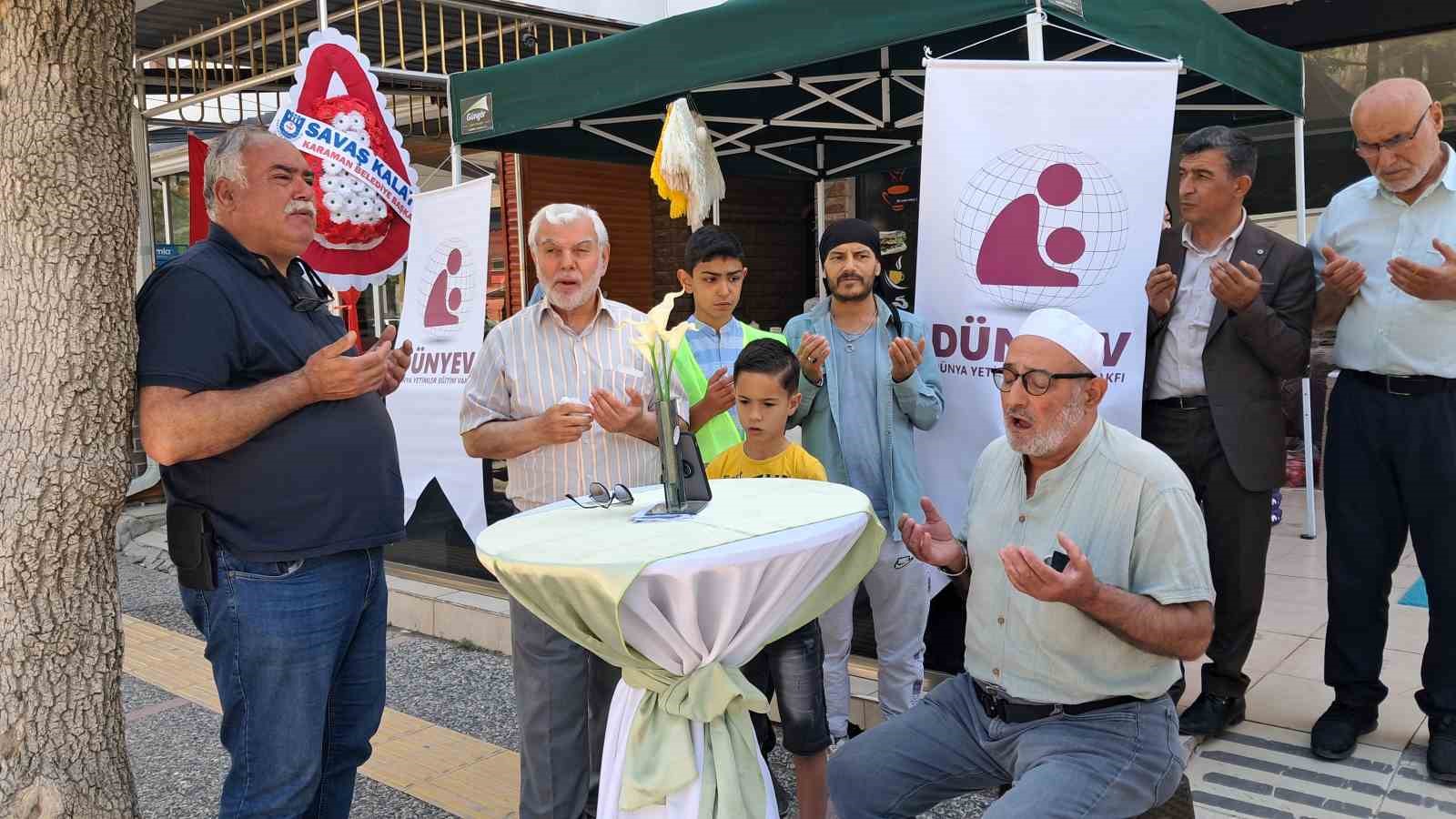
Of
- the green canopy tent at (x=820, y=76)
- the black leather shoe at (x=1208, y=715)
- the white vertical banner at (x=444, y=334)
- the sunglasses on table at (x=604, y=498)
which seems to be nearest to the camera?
the sunglasses on table at (x=604, y=498)

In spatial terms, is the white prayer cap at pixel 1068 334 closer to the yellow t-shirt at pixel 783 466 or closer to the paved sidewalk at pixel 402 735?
the yellow t-shirt at pixel 783 466

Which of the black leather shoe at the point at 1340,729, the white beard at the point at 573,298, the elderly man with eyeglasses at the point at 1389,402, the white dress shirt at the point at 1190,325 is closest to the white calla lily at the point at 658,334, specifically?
the white beard at the point at 573,298

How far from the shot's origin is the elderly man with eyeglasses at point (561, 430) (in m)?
2.73

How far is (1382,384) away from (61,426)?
352 centimetres

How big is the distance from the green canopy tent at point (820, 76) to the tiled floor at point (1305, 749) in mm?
1550

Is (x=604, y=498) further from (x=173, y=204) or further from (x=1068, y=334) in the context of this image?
(x=173, y=204)

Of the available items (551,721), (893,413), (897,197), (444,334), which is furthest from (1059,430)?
(897,197)

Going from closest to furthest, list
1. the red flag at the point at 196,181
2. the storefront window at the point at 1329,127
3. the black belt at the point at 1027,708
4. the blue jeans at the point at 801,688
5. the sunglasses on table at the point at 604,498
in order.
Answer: the black belt at the point at 1027,708, the sunglasses on table at the point at 604,498, the blue jeans at the point at 801,688, the red flag at the point at 196,181, the storefront window at the point at 1329,127

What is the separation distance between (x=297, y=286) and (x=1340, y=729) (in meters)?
3.30

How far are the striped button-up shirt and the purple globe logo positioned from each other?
1.15 m

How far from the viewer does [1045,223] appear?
3.17 m

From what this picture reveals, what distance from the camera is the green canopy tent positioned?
368 centimetres

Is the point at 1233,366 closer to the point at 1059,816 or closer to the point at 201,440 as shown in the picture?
the point at 1059,816

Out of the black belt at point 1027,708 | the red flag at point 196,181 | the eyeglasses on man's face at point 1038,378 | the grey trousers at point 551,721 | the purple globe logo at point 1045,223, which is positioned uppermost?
the red flag at point 196,181
